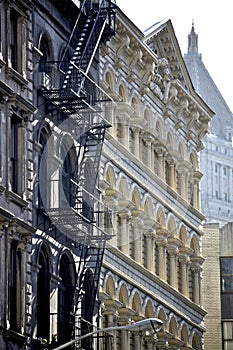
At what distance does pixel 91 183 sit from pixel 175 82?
13.8 m

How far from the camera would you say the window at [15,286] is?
156 ft

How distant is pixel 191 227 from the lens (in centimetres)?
Answer: 7200

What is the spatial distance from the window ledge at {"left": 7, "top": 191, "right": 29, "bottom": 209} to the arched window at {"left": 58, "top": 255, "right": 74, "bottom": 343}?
477 cm

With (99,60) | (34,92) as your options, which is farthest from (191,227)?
(34,92)

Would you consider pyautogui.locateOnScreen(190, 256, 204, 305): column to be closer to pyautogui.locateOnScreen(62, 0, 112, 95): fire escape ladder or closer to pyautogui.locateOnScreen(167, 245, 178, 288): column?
pyautogui.locateOnScreen(167, 245, 178, 288): column

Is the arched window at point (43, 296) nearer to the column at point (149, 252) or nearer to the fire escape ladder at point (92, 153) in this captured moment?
the fire escape ladder at point (92, 153)

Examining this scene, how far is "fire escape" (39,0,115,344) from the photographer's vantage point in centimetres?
5186

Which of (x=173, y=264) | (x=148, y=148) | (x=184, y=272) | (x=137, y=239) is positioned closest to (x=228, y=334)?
(x=184, y=272)

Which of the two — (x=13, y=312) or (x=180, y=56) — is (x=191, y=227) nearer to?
(x=180, y=56)

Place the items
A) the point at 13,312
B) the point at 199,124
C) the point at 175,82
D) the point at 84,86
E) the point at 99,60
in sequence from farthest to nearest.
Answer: the point at 199,124
the point at 175,82
the point at 99,60
the point at 84,86
the point at 13,312

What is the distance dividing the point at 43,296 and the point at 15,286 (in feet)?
9.47

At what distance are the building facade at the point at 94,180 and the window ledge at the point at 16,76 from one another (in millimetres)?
54

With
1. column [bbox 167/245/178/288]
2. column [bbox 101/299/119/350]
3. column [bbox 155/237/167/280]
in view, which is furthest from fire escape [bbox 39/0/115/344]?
column [bbox 167/245/178/288]

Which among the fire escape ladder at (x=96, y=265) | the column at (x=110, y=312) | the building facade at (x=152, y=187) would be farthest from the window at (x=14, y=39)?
the column at (x=110, y=312)
